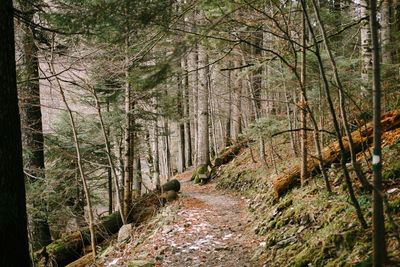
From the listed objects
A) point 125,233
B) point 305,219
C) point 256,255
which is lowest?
point 125,233

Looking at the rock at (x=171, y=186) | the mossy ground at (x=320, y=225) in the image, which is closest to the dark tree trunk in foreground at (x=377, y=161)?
the mossy ground at (x=320, y=225)

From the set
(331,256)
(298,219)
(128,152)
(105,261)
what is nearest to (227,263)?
(298,219)

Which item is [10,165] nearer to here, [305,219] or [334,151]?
[305,219]

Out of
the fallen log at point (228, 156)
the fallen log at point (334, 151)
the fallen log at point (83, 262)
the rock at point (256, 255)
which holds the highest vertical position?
the fallen log at point (334, 151)

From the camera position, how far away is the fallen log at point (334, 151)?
4.82 meters

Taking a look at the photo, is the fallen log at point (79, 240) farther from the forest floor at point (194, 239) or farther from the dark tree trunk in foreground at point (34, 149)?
the forest floor at point (194, 239)

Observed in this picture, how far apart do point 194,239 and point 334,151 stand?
3.46 metres

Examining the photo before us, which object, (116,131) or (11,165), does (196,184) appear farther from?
(11,165)

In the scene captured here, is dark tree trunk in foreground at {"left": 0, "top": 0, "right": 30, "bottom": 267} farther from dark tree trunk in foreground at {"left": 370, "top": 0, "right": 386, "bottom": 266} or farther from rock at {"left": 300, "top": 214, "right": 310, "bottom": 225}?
rock at {"left": 300, "top": 214, "right": 310, "bottom": 225}

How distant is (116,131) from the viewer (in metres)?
10.2

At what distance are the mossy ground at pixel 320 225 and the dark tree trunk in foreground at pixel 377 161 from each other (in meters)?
0.30

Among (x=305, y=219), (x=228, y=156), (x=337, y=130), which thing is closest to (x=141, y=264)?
(x=305, y=219)

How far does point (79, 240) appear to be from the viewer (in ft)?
25.0

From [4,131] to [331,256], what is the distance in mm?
4119
